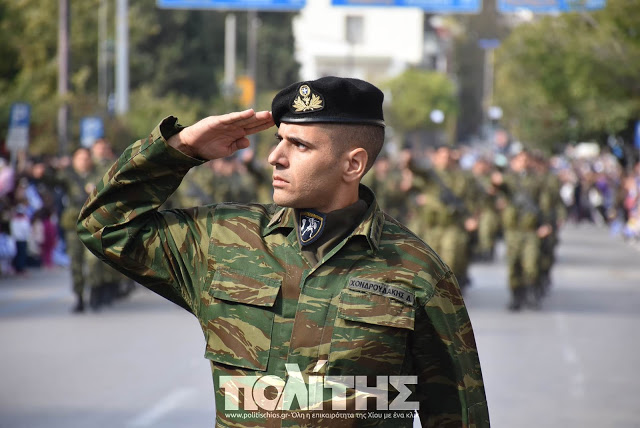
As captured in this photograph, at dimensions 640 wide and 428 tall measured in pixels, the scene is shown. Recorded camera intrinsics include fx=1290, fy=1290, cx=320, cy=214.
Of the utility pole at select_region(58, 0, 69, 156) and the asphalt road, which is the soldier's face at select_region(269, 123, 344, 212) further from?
the utility pole at select_region(58, 0, 69, 156)

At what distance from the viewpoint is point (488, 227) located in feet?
77.3

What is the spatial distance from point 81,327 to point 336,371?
10.6 m

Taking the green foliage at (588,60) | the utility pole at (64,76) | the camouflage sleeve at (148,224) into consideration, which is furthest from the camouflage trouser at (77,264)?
the green foliage at (588,60)

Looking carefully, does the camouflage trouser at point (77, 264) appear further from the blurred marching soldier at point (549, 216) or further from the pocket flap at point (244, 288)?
the pocket flap at point (244, 288)

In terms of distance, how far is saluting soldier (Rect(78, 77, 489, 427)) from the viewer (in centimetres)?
322

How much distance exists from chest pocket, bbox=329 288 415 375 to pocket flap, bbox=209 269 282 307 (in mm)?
184

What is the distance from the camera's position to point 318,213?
11.1 feet

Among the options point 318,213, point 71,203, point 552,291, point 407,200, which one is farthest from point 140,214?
point 407,200

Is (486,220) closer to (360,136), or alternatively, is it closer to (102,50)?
(102,50)

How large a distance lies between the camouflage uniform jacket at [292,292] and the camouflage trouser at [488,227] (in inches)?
796

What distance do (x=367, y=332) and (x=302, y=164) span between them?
1.52ft

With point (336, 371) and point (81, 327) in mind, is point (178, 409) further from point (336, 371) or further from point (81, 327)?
point (336, 371)

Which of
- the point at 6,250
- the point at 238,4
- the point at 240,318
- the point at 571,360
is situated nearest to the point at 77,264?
the point at 6,250

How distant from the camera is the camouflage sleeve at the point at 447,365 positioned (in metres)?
3.28
